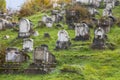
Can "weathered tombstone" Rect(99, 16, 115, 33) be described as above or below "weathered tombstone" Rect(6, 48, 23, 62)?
above

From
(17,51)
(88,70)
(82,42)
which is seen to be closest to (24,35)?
(82,42)

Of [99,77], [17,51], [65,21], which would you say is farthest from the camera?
[65,21]

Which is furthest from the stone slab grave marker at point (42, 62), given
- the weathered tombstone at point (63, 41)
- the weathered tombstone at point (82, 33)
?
the weathered tombstone at point (82, 33)

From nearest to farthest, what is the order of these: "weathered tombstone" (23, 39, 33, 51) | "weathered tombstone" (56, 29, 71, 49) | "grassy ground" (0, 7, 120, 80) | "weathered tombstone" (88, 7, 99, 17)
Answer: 1. "grassy ground" (0, 7, 120, 80)
2. "weathered tombstone" (56, 29, 71, 49)
3. "weathered tombstone" (23, 39, 33, 51)
4. "weathered tombstone" (88, 7, 99, 17)

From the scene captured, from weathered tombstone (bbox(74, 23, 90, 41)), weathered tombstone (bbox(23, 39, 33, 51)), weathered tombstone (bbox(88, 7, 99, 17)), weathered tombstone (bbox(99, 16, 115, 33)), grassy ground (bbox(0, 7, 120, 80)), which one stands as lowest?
grassy ground (bbox(0, 7, 120, 80))

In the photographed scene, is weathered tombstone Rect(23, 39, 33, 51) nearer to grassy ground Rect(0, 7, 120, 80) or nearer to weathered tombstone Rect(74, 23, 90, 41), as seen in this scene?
grassy ground Rect(0, 7, 120, 80)

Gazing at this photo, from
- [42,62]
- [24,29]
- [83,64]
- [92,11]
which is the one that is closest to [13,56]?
[42,62]

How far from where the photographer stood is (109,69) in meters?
28.8

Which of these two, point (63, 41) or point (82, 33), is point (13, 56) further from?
point (82, 33)

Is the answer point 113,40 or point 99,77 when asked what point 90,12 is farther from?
point 99,77

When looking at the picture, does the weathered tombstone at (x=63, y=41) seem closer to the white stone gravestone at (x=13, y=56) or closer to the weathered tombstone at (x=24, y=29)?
the white stone gravestone at (x=13, y=56)

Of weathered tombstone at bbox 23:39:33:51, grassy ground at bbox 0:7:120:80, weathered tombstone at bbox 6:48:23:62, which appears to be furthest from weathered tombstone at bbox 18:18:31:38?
weathered tombstone at bbox 6:48:23:62

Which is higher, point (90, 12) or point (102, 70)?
point (90, 12)

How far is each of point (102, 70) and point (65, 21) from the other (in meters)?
18.6
